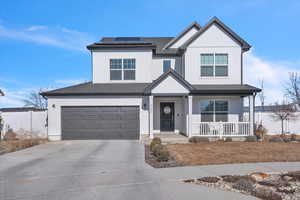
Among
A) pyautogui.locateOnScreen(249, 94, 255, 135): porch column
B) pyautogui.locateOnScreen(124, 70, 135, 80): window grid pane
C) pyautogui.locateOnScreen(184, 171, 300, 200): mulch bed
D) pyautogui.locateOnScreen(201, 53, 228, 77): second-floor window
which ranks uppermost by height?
pyautogui.locateOnScreen(201, 53, 228, 77): second-floor window

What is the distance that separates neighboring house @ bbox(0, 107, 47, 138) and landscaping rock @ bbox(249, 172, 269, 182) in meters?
15.8

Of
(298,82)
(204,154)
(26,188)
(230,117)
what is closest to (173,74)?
(230,117)

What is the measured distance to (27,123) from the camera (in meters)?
19.2

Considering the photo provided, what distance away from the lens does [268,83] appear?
43844 millimetres

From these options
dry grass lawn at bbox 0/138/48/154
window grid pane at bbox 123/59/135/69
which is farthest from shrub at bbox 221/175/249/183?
window grid pane at bbox 123/59/135/69

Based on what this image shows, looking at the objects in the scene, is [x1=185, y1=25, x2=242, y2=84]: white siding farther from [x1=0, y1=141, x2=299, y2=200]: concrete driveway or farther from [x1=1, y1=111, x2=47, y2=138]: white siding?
[x1=1, y1=111, x2=47, y2=138]: white siding

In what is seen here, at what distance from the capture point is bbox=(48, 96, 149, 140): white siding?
17016 millimetres

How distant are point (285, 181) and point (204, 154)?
4348 mm

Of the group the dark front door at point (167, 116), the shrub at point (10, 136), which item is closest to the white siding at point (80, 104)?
the dark front door at point (167, 116)

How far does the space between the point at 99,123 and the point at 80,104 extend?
72.7 inches

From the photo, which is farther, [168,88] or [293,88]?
[293,88]

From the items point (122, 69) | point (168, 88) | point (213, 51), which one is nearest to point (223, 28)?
point (213, 51)

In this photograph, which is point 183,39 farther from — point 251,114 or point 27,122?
point 27,122

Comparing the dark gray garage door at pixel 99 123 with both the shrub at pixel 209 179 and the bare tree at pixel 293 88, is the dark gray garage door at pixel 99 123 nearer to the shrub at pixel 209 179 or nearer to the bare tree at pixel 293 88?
the shrub at pixel 209 179
